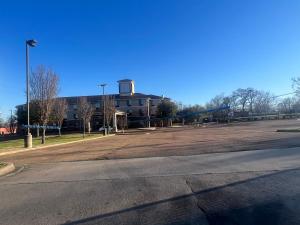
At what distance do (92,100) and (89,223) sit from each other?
91.2m

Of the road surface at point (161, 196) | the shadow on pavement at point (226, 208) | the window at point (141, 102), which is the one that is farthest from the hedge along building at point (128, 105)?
the shadow on pavement at point (226, 208)

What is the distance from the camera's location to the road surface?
574 cm

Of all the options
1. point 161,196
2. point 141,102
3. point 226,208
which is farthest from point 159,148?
point 141,102

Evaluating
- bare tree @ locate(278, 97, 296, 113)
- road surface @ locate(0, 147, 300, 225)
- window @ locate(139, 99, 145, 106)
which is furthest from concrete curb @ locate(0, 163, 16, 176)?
bare tree @ locate(278, 97, 296, 113)

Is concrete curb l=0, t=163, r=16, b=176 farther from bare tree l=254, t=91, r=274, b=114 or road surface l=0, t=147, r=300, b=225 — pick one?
bare tree l=254, t=91, r=274, b=114

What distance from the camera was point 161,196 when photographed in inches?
285

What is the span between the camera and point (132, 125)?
3807 inches

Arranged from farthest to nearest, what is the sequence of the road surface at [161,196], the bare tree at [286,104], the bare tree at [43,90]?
the bare tree at [286,104]
the bare tree at [43,90]
the road surface at [161,196]

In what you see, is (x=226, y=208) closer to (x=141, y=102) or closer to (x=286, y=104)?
(x=141, y=102)

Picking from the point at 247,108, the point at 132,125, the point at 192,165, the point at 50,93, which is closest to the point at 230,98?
the point at 247,108

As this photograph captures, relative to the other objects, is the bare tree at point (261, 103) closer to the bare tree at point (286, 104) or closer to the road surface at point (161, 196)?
the bare tree at point (286, 104)

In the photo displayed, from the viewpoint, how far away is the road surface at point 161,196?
5.74m

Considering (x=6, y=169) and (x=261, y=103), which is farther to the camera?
(x=261, y=103)

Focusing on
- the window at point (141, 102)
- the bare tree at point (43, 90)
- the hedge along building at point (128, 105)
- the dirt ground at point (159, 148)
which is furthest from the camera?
the window at point (141, 102)
